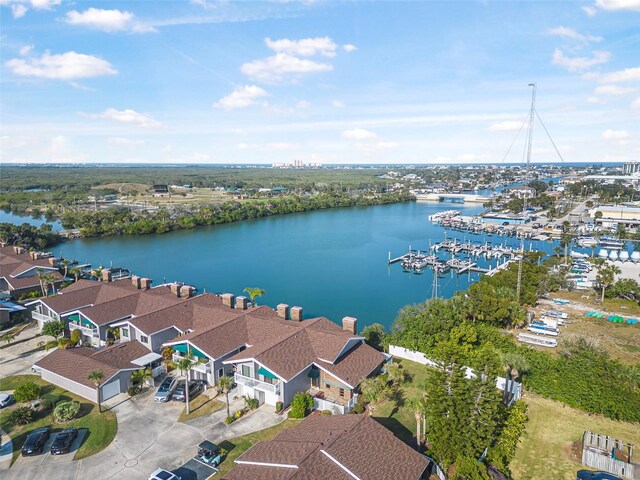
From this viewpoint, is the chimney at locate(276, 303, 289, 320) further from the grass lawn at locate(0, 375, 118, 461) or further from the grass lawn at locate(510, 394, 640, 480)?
the grass lawn at locate(510, 394, 640, 480)

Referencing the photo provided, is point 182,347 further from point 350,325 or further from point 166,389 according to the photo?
point 350,325

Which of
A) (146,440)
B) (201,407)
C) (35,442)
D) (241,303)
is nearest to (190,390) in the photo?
(201,407)

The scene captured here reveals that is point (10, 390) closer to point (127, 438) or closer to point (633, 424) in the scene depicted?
point (127, 438)

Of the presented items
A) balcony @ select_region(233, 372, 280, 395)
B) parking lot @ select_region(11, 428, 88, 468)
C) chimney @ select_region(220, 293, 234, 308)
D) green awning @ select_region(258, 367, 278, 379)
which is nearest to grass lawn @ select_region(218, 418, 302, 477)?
balcony @ select_region(233, 372, 280, 395)

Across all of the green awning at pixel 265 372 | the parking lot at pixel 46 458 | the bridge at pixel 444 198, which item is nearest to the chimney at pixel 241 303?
the green awning at pixel 265 372

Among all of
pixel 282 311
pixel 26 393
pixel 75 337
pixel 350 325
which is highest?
pixel 282 311

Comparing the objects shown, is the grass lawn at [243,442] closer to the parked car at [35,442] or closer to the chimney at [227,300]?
the parked car at [35,442]

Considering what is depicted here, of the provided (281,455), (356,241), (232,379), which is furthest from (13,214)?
(281,455)
